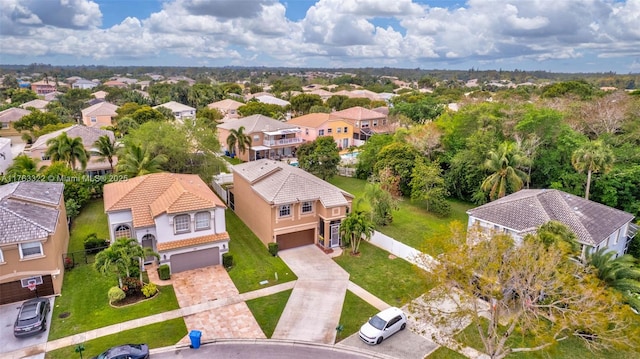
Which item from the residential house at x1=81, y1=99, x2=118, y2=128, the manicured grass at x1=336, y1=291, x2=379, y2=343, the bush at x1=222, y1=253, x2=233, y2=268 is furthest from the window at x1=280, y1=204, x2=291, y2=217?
the residential house at x1=81, y1=99, x2=118, y2=128

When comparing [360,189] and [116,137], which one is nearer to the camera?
[360,189]

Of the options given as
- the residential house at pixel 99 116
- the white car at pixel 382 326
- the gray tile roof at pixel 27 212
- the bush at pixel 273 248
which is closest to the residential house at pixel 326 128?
the bush at pixel 273 248

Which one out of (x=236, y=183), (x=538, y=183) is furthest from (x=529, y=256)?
(x=538, y=183)

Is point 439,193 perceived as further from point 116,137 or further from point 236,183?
point 116,137

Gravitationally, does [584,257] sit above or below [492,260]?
below

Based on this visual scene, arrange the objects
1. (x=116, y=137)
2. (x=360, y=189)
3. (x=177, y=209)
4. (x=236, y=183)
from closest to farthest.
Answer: (x=177, y=209), (x=236, y=183), (x=360, y=189), (x=116, y=137)

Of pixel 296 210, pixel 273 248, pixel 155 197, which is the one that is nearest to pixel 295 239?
pixel 273 248

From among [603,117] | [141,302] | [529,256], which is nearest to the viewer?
[529,256]

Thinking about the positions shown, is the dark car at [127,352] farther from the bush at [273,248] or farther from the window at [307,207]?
the window at [307,207]

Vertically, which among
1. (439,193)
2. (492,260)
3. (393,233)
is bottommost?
(393,233)
